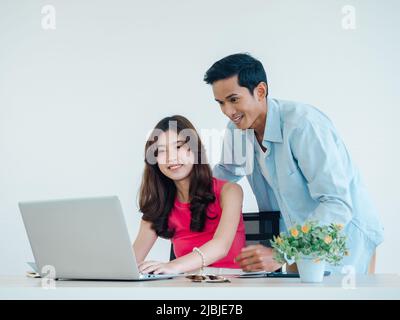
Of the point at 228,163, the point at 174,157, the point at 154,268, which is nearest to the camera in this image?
the point at 154,268

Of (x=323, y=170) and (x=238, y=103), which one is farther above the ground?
(x=238, y=103)

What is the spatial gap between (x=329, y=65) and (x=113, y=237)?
2666 millimetres

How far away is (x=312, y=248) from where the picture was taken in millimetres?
1527

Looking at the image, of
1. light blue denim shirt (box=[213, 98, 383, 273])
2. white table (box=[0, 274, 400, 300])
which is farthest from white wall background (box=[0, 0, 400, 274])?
white table (box=[0, 274, 400, 300])

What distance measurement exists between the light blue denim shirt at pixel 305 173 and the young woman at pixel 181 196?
0.24 m

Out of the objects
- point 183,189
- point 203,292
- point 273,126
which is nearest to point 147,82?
point 273,126

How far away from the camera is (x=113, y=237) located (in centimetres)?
152

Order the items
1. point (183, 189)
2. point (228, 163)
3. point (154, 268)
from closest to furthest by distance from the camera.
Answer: point (154, 268), point (183, 189), point (228, 163)

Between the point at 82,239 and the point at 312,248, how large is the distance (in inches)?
20.1

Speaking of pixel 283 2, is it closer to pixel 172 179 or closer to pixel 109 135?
pixel 109 135

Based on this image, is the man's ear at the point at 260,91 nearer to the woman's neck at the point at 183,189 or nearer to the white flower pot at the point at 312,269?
the woman's neck at the point at 183,189

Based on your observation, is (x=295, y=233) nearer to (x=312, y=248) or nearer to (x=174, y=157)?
(x=312, y=248)

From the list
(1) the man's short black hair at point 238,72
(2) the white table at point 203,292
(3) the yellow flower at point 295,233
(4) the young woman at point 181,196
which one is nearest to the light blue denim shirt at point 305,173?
(1) the man's short black hair at point 238,72
